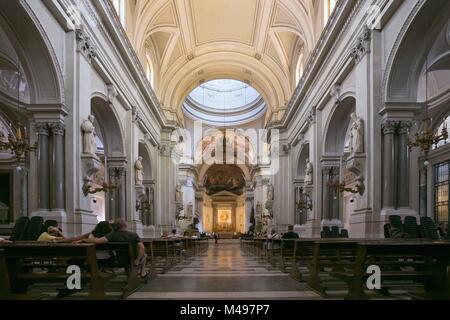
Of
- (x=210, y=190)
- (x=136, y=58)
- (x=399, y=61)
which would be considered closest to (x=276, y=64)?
(x=136, y=58)

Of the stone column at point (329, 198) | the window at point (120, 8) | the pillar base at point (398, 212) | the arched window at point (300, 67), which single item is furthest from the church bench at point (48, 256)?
the arched window at point (300, 67)

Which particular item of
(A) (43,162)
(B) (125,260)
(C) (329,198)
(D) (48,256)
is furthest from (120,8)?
(D) (48,256)

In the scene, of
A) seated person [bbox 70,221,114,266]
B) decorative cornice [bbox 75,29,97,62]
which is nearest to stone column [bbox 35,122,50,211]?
decorative cornice [bbox 75,29,97,62]

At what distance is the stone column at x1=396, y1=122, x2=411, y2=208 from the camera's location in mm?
8406

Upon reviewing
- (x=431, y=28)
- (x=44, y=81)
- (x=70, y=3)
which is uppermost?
(x=70, y=3)

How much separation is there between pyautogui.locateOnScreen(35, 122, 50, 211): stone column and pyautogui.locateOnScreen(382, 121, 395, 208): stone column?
269 inches

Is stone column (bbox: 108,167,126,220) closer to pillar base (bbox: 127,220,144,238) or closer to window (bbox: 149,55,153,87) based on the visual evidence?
pillar base (bbox: 127,220,144,238)

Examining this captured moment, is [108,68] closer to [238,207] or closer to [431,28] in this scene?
[431,28]

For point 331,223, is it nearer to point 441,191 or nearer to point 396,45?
point 441,191

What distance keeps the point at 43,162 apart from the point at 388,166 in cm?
705

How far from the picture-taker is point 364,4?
9.55m

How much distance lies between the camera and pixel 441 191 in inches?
613

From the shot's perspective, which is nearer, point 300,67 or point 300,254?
point 300,254

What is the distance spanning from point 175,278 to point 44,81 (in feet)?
15.6
